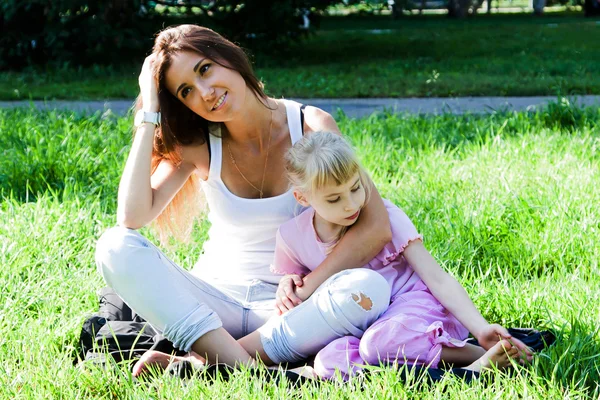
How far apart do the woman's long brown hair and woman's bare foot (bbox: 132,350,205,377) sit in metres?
0.67

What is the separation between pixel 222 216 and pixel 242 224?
8cm

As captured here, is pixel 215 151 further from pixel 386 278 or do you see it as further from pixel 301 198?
pixel 386 278

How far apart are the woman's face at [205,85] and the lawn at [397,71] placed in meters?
3.81

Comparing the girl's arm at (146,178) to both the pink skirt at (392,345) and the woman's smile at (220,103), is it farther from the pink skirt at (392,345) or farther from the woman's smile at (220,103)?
the pink skirt at (392,345)

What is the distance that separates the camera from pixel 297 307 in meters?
2.59

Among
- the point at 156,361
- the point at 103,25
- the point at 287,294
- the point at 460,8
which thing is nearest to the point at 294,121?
the point at 287,294

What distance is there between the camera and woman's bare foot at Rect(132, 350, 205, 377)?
255cm

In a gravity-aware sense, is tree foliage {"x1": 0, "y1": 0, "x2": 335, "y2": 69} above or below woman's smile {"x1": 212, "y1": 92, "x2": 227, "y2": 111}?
below

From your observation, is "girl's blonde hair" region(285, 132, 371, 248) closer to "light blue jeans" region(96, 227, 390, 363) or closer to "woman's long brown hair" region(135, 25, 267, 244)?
"light blue jeans" region(96, 227, 390, 363)

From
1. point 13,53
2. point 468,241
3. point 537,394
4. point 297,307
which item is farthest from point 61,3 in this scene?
point 537,394

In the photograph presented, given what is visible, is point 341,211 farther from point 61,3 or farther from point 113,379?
point 61,3

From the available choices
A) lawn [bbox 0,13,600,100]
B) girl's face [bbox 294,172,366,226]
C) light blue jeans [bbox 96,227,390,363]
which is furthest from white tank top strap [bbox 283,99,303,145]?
lawn [bbox 0,13,600,100]

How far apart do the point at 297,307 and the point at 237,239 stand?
445mm

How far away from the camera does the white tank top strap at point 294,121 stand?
296cm
